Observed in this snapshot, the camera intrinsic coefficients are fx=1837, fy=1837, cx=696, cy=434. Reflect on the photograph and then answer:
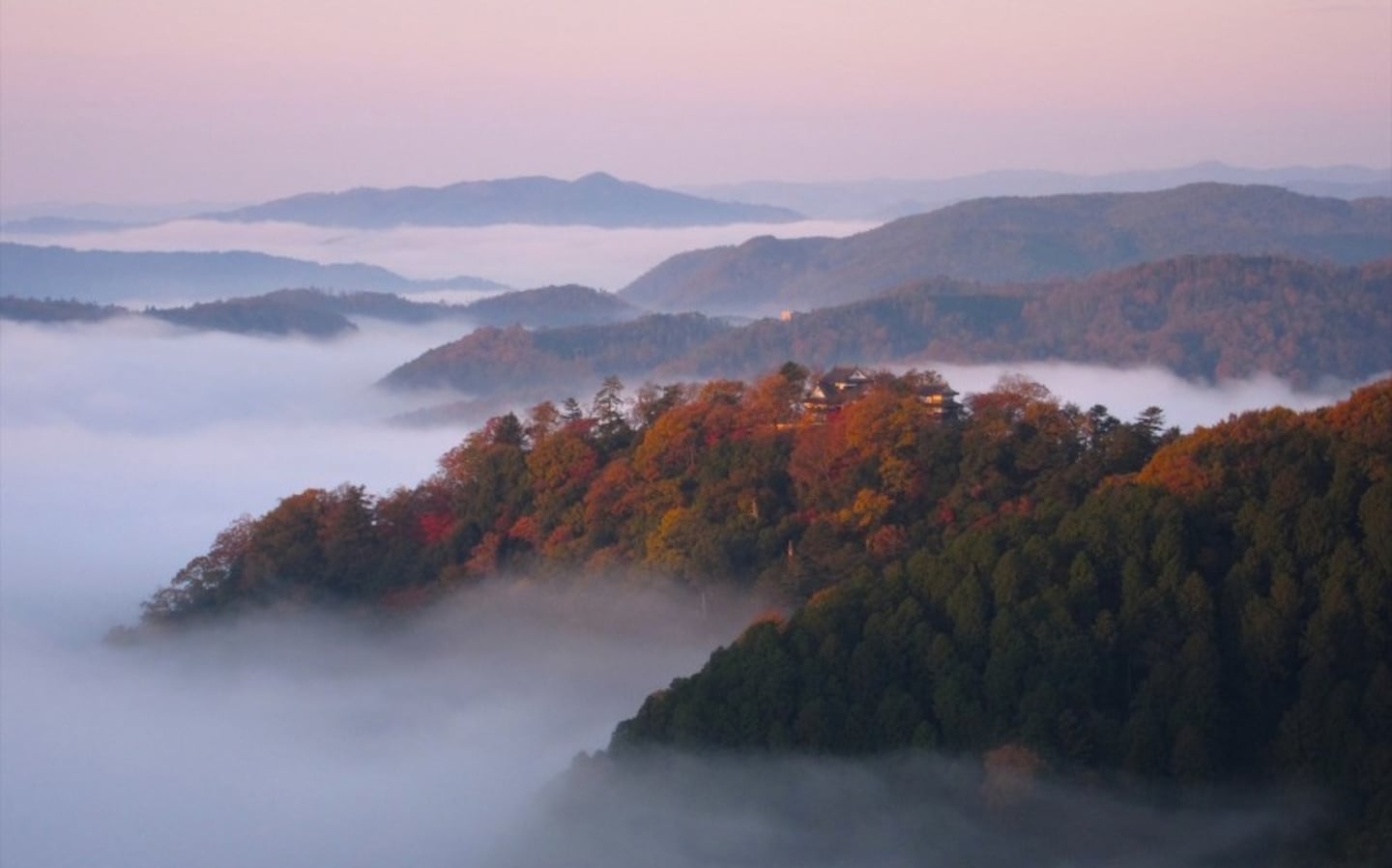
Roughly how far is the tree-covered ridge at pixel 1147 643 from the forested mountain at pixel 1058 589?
3cm

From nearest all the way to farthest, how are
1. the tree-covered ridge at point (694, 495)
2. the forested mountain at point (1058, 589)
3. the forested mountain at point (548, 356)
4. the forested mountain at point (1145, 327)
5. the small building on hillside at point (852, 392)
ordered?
the forested mountain at point (1058, 589), the tree-covered ridge at point (694, 495), the small building on hillside at point (852, 392), the forested mountain at point (1145, 327), the forested mountain at point (548, 356)

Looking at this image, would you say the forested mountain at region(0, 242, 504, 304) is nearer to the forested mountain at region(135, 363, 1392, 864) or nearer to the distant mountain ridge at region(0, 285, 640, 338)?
the distant mountain ridge at region(0, 285, 640, 338)

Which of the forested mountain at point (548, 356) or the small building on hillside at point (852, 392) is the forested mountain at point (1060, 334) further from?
the small building on hillside at point (852, 392)

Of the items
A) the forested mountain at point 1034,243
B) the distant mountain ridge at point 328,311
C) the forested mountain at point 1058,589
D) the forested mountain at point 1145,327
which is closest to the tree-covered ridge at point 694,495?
the forested mountain at point 1058,589

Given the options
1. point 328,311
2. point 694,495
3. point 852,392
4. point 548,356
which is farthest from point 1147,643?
point 328,311

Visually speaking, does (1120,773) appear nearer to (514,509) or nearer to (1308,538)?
(1308,538)

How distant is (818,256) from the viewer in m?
147

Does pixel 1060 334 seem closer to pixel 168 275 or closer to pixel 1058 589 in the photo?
pixel 1058 589

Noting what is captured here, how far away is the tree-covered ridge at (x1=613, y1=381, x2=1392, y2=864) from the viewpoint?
2048 centimetres

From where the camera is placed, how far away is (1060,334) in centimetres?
9638

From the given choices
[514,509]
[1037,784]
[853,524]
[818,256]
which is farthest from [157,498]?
[818,256]

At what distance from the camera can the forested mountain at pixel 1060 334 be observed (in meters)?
88.9

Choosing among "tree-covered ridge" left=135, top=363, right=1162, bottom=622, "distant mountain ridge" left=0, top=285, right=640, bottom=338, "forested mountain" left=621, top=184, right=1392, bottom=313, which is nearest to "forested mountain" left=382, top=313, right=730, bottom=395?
"distant mountain ridge" left=0, top=285, right=640, bottom=338

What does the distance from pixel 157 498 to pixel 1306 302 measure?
56176 millimetres
